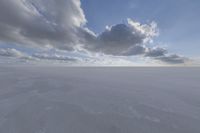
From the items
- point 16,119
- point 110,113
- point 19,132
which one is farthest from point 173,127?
point 16,119

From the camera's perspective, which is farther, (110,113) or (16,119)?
(110,113)

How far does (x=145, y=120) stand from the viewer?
23.5 ft

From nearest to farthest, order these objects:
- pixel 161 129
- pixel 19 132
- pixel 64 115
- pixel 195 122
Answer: pixel 19 132
pixel 161 129
pixel 195 122
pixel 64 115

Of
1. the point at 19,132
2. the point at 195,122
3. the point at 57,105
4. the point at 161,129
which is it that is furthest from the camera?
the point at 57,105

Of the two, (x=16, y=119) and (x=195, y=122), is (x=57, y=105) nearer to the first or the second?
(x=16, y=119)

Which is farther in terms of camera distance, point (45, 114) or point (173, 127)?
point (45, 114)

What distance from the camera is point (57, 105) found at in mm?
9406

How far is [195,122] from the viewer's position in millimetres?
6980

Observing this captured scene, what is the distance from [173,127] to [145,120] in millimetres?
1517

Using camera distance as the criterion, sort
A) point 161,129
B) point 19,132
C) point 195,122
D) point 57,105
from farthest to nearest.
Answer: point 57,105 < point 195,122 < point 161,129 < point 19,132

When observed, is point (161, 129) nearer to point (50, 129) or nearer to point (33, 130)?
point (50, 129)

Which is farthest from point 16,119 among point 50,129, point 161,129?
point 161,129

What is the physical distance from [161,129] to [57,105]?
774 cm

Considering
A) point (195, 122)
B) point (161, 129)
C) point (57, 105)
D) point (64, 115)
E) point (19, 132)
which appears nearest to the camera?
point (19, 132)
